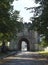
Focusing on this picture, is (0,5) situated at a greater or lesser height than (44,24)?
greater

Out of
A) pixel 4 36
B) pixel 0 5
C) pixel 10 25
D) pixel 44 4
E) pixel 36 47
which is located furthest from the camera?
pixel 36 47

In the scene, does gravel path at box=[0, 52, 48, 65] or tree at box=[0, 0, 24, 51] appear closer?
gravel path at box=[0, 52, 48, 65]

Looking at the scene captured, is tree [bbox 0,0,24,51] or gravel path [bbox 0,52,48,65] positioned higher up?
tree [bbox 0,0,24,51]

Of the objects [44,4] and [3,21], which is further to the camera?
[3,21]

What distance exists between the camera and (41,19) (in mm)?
25531

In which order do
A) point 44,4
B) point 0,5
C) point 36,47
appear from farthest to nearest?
point 36,47, point 0,5, point 44,4

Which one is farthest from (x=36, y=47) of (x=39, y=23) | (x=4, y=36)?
(x=39, y=23)

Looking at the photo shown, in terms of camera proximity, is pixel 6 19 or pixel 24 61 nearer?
pixel 24 61

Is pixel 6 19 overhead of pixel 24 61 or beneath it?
overhead

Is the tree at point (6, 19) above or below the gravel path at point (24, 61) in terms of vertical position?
above

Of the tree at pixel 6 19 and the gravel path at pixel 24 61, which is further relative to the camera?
the tree at pixel 6 19

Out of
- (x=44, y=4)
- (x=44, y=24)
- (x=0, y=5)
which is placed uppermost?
(x=0, y=5)

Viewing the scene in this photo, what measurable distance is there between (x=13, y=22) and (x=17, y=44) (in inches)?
1888

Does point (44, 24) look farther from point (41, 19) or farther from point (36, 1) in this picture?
point (36, 1)
